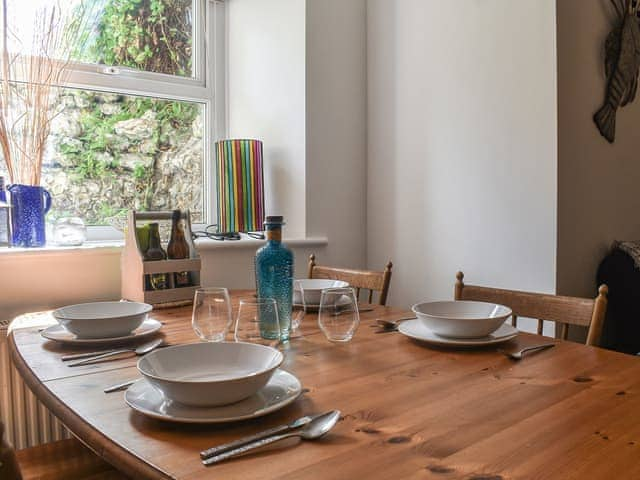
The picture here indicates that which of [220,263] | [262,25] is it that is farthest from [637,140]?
[220,263]

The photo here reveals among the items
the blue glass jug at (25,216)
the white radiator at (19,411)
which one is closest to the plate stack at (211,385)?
the white radiator at (19,411)

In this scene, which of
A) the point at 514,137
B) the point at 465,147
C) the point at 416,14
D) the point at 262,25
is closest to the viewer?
the point at 514,137

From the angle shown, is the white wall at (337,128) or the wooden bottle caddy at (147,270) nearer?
the wooden bottle caddy at (147,270)

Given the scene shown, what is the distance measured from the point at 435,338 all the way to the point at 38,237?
1.35 meters

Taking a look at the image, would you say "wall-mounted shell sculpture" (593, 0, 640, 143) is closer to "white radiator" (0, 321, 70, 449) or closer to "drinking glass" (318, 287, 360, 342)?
"drinking glass" (318, 287, 360, 342)

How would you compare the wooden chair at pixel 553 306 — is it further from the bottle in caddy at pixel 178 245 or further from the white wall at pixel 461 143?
the bottle in caddy at pixel 178 245

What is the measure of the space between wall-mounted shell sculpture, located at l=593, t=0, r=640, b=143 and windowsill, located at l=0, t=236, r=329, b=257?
125 centimetres

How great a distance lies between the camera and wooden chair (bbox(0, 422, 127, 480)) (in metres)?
1.15

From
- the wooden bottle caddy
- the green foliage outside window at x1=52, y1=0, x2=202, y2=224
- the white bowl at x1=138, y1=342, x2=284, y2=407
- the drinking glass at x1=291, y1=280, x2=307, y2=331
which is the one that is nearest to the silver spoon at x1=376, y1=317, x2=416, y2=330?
the drinking glass at x1=291, y1=280, x2=307, y2=331

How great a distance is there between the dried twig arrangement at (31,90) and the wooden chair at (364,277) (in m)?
1.01

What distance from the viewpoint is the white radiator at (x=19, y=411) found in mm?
1600

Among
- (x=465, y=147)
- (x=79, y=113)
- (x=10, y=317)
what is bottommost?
(x=10, y=317)

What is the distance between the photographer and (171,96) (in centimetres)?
247

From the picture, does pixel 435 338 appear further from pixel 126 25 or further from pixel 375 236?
pixel 126 25
